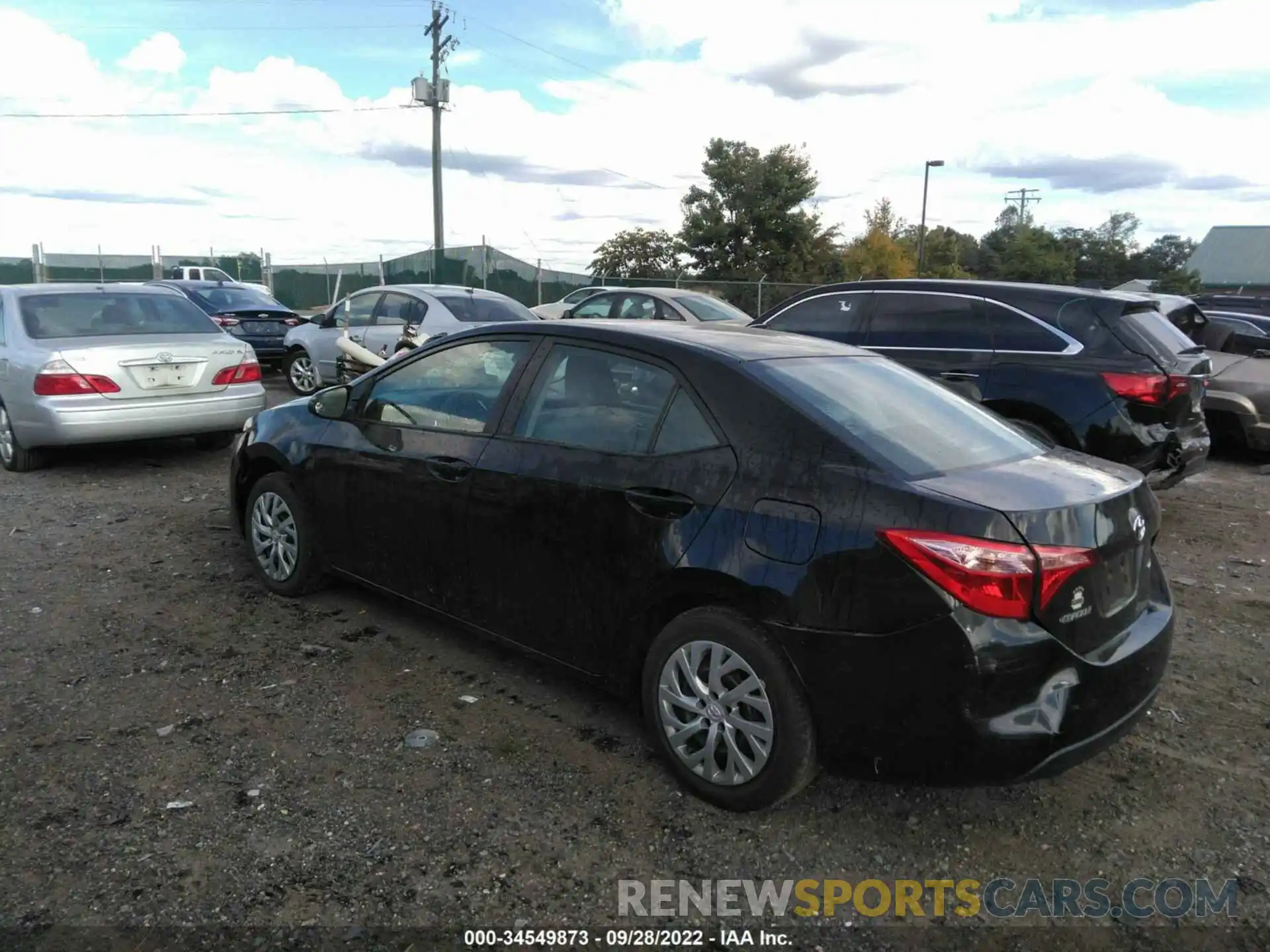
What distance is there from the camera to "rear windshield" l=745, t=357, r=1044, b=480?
123 inches

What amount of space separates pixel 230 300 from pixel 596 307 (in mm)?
5767

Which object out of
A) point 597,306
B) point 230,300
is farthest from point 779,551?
point 230,300

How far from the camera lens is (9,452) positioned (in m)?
8.07

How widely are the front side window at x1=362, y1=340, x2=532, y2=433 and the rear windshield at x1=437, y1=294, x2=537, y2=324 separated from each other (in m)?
7.05

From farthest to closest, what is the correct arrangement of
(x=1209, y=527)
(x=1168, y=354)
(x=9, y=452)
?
(x=9, y=452)
(x=1209, y=527)
(x=1168, y=354)

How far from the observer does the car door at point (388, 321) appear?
11953mm

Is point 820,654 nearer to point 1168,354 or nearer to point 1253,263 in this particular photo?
point 1168,354

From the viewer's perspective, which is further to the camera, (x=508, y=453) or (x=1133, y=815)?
(x=508, y=453)

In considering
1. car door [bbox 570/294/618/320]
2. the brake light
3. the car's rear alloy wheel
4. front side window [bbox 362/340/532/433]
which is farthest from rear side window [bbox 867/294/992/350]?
the car's rear alloy wheel

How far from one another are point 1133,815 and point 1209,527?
16.1 ft

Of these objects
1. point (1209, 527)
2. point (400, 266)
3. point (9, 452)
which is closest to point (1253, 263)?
point (400, 266)

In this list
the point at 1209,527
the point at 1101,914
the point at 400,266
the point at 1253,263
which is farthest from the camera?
the point at 1253,263

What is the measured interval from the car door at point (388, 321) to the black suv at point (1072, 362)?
652cm

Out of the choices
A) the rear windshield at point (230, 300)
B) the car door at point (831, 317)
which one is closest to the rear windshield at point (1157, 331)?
the car door at point (831, 317)
